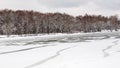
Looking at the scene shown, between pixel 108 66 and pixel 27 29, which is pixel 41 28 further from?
pixel 108 66

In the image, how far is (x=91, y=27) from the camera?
6265 inches

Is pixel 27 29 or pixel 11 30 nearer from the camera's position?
pixel 11 30

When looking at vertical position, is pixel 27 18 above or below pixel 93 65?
above

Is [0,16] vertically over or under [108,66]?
over

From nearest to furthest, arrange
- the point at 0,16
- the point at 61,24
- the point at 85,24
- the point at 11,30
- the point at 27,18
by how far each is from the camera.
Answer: the point at 11,30 → the point at 0,16 → the point at 27,18 → the point at 61,24 → the point at 85,24

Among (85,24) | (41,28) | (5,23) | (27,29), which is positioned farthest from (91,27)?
(5,23)

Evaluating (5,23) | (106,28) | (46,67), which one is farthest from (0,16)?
(106,28)

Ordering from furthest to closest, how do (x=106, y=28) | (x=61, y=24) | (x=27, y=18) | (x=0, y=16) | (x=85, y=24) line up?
(x=106, y=28) → (x=85, y=24) → (x=61, y=24) → (x=27, y=18) → (x=0, y=16)

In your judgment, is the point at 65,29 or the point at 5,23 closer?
the point at 5,23

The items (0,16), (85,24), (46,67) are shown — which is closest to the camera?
(46,67)

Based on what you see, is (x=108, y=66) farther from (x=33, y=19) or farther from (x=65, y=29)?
(x=65, y=29)

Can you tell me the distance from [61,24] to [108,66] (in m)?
107

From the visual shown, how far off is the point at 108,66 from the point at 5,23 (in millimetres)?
79801

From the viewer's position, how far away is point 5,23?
3541 inches
